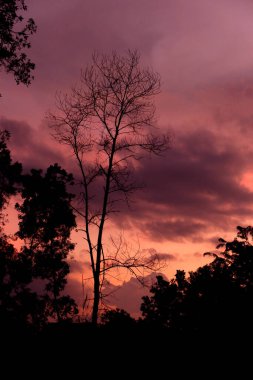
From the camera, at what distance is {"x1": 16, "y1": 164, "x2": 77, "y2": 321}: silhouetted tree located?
32500 millimetres

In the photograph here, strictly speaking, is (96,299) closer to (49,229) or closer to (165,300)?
(165,300)

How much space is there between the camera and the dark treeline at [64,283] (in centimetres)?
1622

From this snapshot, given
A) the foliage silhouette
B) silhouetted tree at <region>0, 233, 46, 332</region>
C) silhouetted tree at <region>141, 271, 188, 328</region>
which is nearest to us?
the foliage silhouette

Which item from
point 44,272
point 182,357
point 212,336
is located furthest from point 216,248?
point 44,272

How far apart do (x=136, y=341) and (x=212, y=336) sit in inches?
98.8

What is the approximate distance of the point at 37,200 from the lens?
33.1 meters

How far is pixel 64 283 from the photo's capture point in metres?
33.9

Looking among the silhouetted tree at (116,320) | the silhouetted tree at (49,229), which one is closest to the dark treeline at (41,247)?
the silhouetted tree at (49,229)

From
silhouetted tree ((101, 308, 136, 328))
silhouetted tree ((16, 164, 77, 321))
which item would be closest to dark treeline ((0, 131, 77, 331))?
silhouetted tree ((16, 164, 77, 321))

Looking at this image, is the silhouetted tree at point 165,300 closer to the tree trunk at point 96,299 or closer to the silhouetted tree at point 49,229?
the tree trunk at point 96,299

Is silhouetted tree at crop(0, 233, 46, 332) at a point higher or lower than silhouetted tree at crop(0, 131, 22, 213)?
lower

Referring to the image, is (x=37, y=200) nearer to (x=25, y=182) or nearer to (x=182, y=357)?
(x=25, y=182)

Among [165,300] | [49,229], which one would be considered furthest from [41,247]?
[165,300]

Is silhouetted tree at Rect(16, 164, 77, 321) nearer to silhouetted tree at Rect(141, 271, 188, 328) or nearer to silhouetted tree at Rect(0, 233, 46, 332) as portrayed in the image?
silhouetted tree at Rect(0, 233, 46, 332)
